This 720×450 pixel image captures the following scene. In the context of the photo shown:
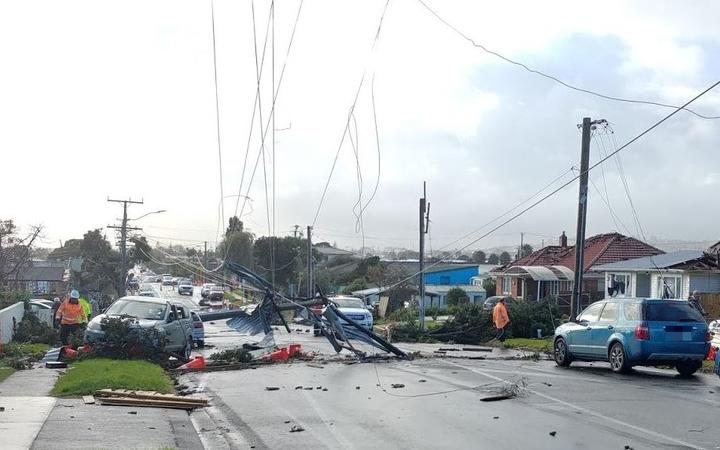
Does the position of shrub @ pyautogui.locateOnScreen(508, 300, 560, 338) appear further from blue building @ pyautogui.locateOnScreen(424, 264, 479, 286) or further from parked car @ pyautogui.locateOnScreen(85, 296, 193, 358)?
blue building @ pyautogui.locateOnScreen(424, 264, 479, 286)

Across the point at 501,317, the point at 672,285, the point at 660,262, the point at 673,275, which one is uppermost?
the point at 660,262

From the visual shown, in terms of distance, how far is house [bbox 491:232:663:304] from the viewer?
55.5 metres

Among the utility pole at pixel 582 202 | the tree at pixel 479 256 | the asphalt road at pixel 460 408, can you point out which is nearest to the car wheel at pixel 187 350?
the asphalt road at pixel 460 408

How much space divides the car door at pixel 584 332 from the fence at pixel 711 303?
19.6 m

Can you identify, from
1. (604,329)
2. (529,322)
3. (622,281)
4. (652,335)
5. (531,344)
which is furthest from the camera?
(622,281)

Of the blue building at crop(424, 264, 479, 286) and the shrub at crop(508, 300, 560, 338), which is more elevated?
the blue building at crop(424, 264, 479, 286)

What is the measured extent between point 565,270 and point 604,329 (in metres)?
38.6

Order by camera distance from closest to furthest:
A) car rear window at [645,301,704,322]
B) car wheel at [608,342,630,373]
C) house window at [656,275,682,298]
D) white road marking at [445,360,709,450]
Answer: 1. white road marking at [445,360,709,450]
2. car rear window at [645,301,704,322]
3. car wheel at [608,342,630,373]
4. house window at [656,275,682,298]

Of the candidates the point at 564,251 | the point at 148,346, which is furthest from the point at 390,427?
the point at 564,251

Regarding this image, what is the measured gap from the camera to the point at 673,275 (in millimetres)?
40062

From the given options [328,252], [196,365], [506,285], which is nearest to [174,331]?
[196,365]

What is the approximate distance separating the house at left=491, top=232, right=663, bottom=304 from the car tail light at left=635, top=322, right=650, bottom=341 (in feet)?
117

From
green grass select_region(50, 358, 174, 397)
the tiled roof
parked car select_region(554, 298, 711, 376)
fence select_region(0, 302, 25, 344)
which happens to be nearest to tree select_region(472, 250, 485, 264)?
the tiled roof

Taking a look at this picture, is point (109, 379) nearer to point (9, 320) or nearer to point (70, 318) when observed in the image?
point (70, 318)
